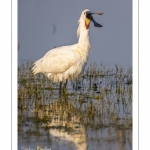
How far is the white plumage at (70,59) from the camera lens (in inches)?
220

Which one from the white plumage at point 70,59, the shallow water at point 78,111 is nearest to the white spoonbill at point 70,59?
the white plumage at point 70,59

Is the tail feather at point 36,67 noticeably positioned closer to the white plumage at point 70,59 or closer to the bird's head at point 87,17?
the white plumage at point 70,59

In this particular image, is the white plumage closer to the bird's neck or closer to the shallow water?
the bird's neck

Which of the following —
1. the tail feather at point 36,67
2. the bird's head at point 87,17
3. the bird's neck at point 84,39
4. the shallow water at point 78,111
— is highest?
the bird's head at point 87,17

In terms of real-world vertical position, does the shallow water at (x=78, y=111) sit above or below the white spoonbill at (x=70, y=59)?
below

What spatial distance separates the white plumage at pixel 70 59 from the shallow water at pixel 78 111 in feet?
0.42

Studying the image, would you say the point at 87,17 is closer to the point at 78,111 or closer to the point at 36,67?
the point at 36,67

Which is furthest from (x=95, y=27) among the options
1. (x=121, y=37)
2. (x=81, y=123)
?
(x=81, y=123)

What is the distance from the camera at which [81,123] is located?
4.75m

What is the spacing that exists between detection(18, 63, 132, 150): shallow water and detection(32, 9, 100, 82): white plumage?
127 mm

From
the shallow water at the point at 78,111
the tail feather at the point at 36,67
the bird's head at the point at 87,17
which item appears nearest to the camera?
the shallow water at the point at 78,111

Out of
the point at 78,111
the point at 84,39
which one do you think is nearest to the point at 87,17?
the point at 84,39

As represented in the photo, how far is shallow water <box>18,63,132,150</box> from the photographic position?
14.7 feet

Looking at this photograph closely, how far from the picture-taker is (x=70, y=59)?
562 cm
